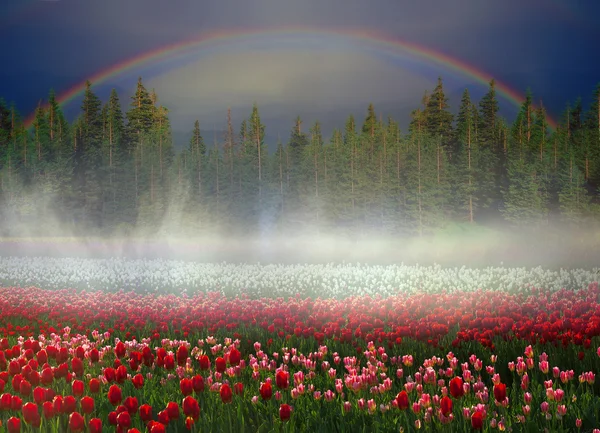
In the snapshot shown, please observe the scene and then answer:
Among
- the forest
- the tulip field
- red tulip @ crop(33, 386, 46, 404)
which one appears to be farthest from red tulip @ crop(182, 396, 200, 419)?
the forest

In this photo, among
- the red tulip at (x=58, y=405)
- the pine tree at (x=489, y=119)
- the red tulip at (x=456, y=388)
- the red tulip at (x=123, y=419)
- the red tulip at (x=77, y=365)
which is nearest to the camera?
the red tulip at (x=123, y=419)

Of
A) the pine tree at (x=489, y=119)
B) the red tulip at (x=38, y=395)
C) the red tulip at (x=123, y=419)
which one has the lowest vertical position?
the red tulip at (x=123, y=419)

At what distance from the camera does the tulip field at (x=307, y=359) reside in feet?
12.3

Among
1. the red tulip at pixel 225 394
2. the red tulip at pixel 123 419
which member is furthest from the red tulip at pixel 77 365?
the red tulip at pixel 225 394

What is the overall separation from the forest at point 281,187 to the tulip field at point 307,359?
4064cm

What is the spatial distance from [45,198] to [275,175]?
83.5 ft

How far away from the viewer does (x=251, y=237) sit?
5538 cm

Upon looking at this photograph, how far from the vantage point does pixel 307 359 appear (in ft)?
17.6

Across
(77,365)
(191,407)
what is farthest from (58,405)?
(77,365)

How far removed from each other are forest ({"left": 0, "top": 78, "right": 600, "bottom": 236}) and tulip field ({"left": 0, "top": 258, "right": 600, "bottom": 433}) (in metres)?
40.6

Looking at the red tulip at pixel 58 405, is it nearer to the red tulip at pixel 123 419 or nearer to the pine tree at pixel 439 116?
the red tulip at pixel 123 419

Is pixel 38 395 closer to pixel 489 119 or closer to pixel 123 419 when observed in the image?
pixel 123 419

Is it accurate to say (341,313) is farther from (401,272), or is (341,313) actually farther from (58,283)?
(58,283)

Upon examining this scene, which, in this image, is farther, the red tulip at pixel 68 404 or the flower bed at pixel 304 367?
the flower bed at pixel 304 367
